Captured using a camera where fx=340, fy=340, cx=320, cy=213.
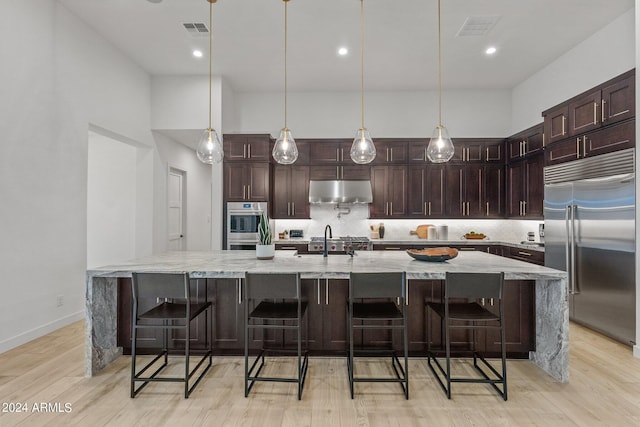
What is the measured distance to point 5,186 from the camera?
325 centimetres

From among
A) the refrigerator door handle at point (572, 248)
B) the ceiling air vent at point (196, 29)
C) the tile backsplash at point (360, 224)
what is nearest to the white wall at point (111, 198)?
the ceiling air vent at point (196, 29)

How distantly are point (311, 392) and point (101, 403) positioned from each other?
1.49m

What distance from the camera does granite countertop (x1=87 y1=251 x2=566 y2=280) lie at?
2631 millimetres

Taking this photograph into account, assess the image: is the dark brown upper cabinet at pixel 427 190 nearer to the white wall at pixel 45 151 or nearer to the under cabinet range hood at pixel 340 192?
the under cabinet range hood at pixel 340 192

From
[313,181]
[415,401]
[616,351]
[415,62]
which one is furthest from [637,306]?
[313,181]

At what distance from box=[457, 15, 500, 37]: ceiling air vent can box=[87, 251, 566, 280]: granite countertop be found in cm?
279

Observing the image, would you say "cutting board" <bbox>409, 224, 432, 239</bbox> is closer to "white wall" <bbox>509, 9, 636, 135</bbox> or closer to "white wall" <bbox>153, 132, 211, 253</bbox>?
"white wall" <bbox>509, 9, 636, 135</bbox>

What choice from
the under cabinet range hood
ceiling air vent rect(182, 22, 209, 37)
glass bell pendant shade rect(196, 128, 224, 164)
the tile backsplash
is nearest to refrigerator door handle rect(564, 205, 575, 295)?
the tile backsplash

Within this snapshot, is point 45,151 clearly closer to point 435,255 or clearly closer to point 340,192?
point 340,192

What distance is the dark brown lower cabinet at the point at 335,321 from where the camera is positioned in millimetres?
3035

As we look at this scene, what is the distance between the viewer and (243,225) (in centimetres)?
564

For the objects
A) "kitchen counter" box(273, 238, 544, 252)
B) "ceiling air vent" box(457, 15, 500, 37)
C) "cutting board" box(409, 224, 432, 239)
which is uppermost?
"ceiling air vent" box(457, 15, 500, 37)

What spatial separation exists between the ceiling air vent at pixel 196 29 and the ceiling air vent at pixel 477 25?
3.14 metres

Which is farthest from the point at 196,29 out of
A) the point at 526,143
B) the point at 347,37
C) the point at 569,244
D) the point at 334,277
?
the point at 569,244
